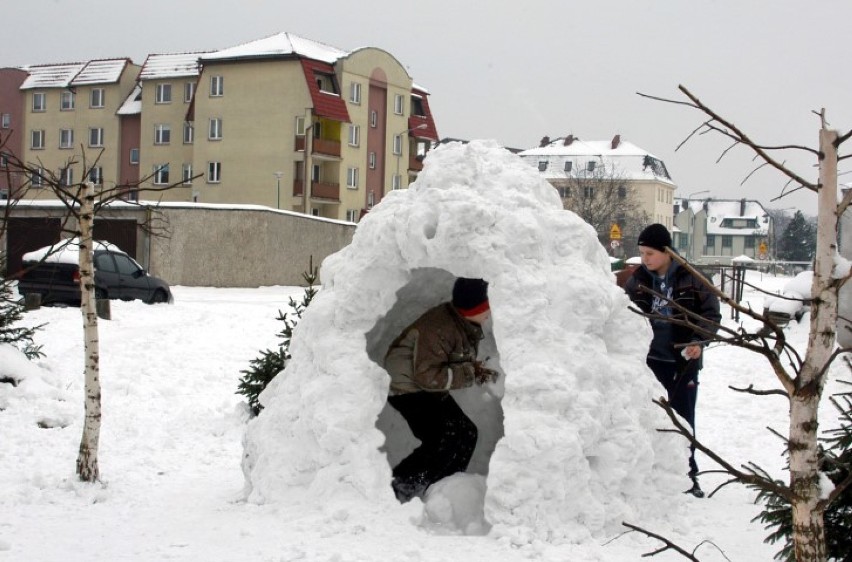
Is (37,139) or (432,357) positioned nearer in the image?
(432,357)

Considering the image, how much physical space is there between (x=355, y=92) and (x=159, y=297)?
23.7 m

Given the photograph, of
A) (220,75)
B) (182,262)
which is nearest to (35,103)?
(220,75)

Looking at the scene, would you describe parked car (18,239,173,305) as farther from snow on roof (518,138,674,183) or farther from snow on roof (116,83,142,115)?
snow on roof (518,138,674,183)

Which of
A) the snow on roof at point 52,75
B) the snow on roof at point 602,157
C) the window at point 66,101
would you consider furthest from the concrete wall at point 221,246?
the snow on roof at point 602,157

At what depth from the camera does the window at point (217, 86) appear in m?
40.4

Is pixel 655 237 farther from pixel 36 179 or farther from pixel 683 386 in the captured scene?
pixel 36 179

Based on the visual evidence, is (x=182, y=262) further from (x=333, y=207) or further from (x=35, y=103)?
(x=35, y=103)

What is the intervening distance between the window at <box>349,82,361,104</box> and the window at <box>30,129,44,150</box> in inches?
758

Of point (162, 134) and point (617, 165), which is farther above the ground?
point (617, 165)

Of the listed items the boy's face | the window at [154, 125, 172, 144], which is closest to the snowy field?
the boy's face

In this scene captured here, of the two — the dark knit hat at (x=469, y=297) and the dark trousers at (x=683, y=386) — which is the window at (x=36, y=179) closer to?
the dark knit hat at (x=469, y=297)

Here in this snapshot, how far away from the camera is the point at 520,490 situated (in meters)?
4.79

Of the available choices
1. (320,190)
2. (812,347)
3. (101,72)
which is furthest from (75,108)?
(812,347)

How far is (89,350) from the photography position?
6.30m
